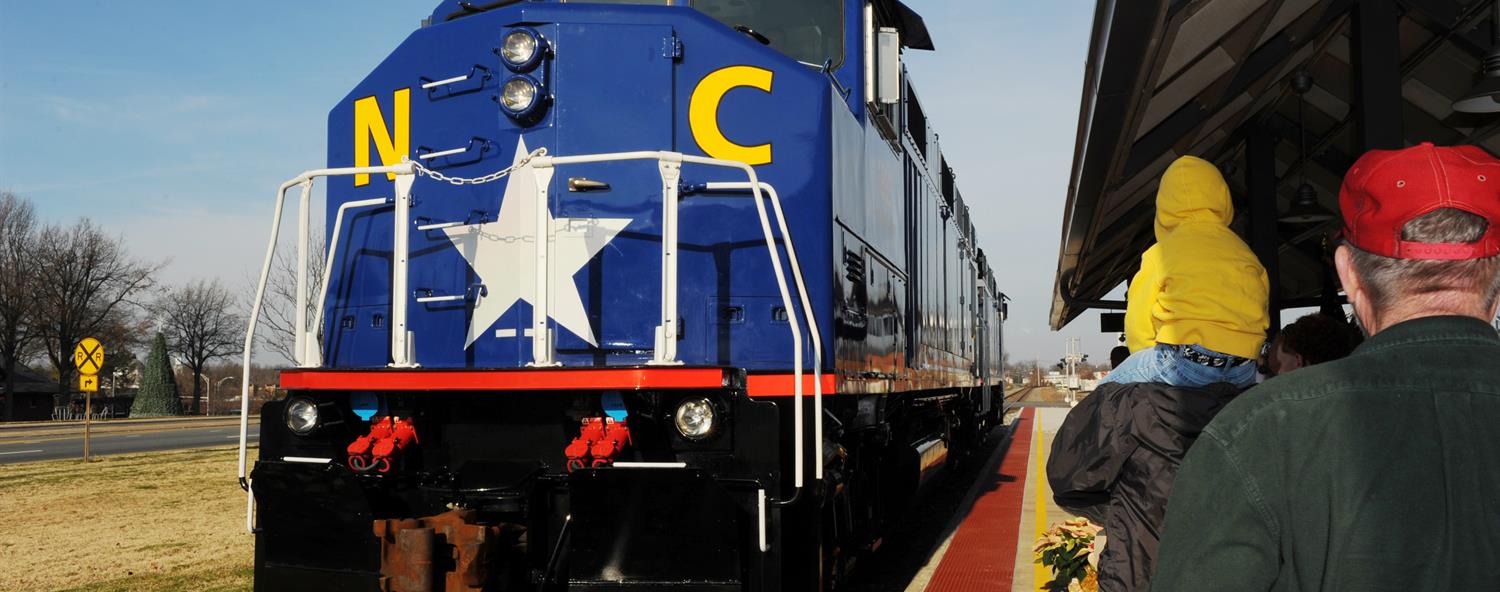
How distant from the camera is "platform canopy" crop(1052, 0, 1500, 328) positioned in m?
5.82

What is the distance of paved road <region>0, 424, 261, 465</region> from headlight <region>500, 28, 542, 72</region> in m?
16.5

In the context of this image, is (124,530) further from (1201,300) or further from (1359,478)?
(1359,478)

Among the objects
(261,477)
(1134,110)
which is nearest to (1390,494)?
(261,477)

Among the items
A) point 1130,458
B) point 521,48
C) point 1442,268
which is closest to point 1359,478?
point 1442,268

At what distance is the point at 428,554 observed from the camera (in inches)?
164

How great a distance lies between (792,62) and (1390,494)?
4.20 meters

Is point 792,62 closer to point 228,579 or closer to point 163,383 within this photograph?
point 228,579

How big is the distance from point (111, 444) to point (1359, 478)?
2668 cm

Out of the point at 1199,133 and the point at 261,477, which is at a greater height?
the point at 1199,133

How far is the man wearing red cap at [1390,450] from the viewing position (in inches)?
48.8

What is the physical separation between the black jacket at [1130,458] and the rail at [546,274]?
139 cm

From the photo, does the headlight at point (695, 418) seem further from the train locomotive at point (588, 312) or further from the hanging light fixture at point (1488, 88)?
the hanging light fixture at point (1488, 88)

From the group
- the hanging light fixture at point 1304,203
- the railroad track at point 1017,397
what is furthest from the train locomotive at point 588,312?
the railroad track at point 1017,397

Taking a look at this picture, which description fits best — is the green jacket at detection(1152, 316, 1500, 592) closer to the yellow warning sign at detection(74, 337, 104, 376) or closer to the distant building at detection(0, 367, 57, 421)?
the yellow warning sign at detection(74, 337, 104, 376)
